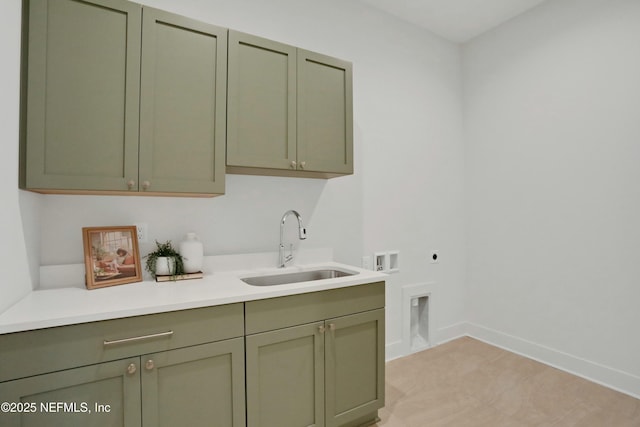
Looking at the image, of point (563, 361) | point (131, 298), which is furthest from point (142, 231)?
point (563, 361)

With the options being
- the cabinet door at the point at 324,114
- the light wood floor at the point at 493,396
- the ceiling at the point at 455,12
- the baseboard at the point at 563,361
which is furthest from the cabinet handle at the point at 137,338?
the baseboard at the point at 563,361

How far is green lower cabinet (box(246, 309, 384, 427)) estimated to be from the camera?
5.15 feet

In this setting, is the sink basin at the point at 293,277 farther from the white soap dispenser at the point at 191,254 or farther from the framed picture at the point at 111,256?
the framed picture at the point at 111,256

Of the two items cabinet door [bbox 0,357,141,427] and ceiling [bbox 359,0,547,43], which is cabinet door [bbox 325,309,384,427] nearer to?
cabinet door [bbox 0,357,141,427]

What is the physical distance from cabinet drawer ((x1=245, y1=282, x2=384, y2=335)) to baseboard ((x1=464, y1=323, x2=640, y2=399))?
72.3 inches

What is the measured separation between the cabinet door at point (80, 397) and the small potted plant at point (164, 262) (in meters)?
0.57

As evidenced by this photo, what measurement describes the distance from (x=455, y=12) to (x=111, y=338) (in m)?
3.46

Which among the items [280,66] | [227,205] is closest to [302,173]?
[227,205]

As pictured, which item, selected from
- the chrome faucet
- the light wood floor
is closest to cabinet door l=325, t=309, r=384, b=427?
the light wood floor

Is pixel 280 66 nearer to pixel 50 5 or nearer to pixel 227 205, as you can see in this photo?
pixel 227 205

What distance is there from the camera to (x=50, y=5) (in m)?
1.42

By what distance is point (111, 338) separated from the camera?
4.13 feet

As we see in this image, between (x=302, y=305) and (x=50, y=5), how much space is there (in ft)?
5.81

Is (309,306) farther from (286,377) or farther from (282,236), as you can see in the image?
(282,236)
